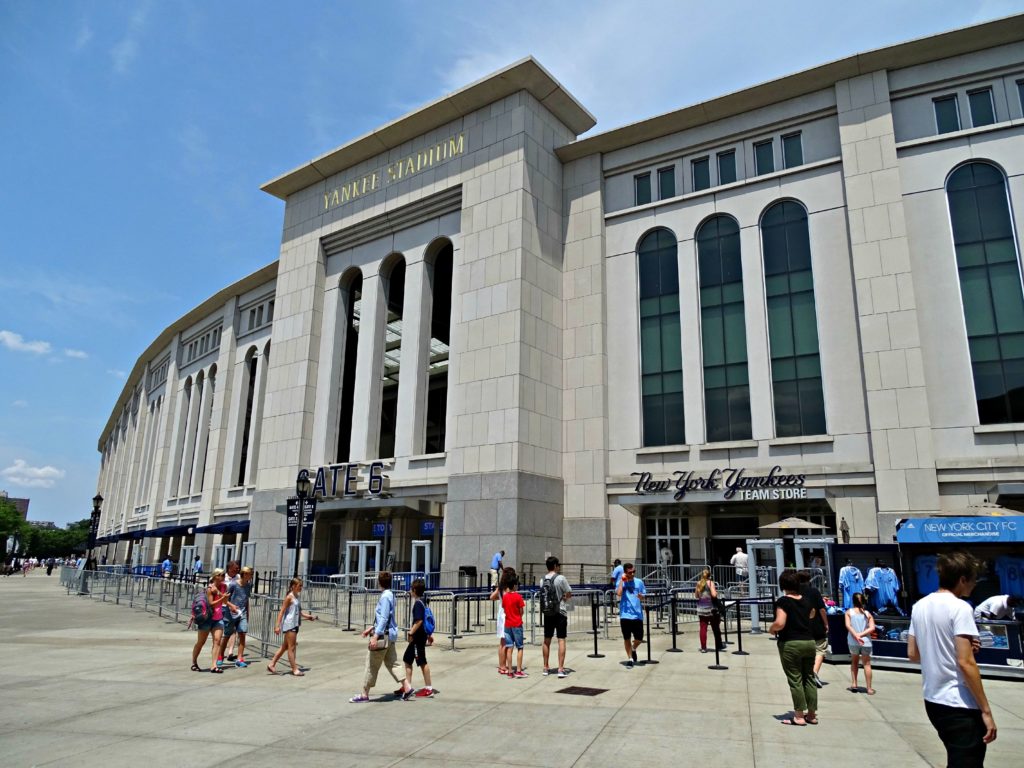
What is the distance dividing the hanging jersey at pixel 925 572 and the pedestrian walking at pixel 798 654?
30.2 ft

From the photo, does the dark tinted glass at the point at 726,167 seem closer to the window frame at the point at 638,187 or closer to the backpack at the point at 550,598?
the window frame at the point at 638,187

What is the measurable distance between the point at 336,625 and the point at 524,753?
14670mm

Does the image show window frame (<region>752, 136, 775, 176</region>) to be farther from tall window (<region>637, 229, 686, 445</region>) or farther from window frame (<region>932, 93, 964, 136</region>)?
window frame (<region>932, 93, 964, 136</region>)

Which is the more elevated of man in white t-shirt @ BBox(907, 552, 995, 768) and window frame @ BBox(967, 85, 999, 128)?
window frame @ BBox(967, 85, 999, 128)

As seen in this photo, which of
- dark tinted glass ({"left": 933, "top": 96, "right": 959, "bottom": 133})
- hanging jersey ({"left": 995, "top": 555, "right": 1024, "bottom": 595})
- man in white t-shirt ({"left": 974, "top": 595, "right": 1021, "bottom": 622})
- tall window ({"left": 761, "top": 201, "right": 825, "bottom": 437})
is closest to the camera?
man in white t-shirt ({"left": 974, "top": 595, "right": 1021, "bottom": 622})

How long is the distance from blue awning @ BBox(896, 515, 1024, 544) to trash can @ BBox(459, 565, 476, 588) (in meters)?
16.1

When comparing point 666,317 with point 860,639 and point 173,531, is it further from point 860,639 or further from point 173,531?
point 173,531

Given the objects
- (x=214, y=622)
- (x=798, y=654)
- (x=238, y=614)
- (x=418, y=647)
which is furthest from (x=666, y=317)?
(x=798, y=654)

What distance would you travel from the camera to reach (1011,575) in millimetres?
16641

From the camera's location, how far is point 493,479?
30.5 meters

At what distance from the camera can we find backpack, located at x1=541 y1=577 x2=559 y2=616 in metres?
13.2

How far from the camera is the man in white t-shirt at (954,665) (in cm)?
481

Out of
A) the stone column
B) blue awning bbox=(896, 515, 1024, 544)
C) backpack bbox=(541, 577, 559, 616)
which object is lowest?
backpack bbox=(541, 577, 559, 616)

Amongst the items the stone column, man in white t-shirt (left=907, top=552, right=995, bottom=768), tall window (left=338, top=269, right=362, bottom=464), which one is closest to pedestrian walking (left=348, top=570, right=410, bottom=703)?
man in white t-shirt (left=907, top=552, right=995, bottom=768)
